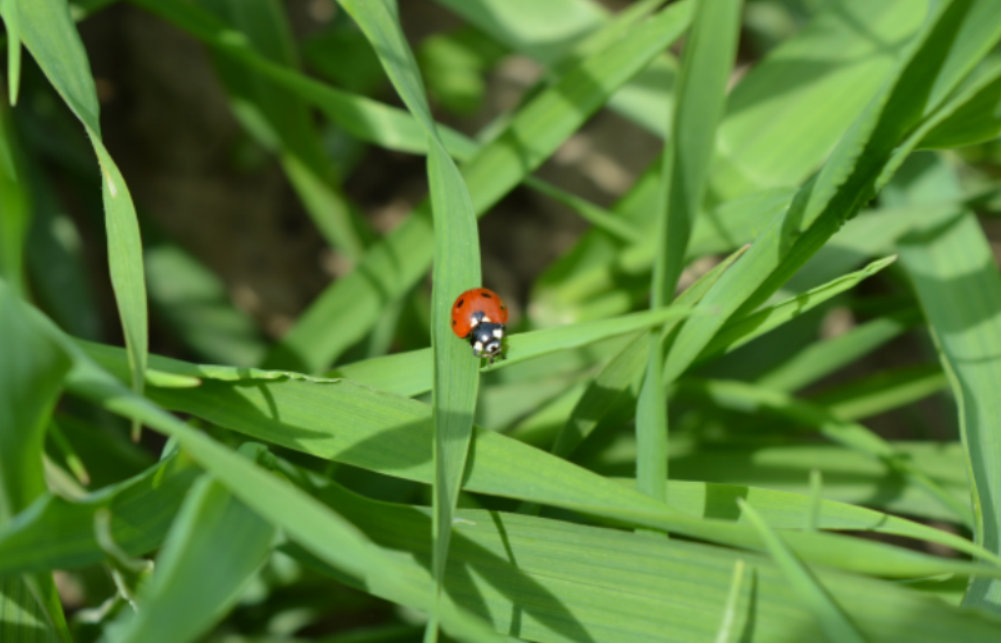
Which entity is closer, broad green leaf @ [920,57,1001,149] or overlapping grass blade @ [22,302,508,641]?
overlapping grass blade @ [22,302,508,641]

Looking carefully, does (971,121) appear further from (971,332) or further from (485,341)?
(485,341)

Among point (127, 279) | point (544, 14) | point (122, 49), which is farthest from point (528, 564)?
point (122, 49)

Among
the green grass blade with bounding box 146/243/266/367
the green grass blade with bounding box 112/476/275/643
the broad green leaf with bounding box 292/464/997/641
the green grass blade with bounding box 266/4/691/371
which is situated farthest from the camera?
the green grass blade with bounding box 146/243/266/367

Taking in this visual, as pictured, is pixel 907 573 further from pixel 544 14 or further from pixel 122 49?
pixel 122 49

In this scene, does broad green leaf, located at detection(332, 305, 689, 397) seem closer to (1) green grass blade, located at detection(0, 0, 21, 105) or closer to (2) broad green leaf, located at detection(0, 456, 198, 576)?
(2) broad green leaf, located at detection(0, 456, 198, 576)

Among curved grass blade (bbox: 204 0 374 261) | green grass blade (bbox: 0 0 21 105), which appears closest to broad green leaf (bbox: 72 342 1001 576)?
green grass blade (bbox: 0 0 21 105)

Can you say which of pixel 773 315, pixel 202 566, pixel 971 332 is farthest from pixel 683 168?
pixel 202 566

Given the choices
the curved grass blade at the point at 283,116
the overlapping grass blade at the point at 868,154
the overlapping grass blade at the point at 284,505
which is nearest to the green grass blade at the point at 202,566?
the overlapping grass blade at the point at 284,505
